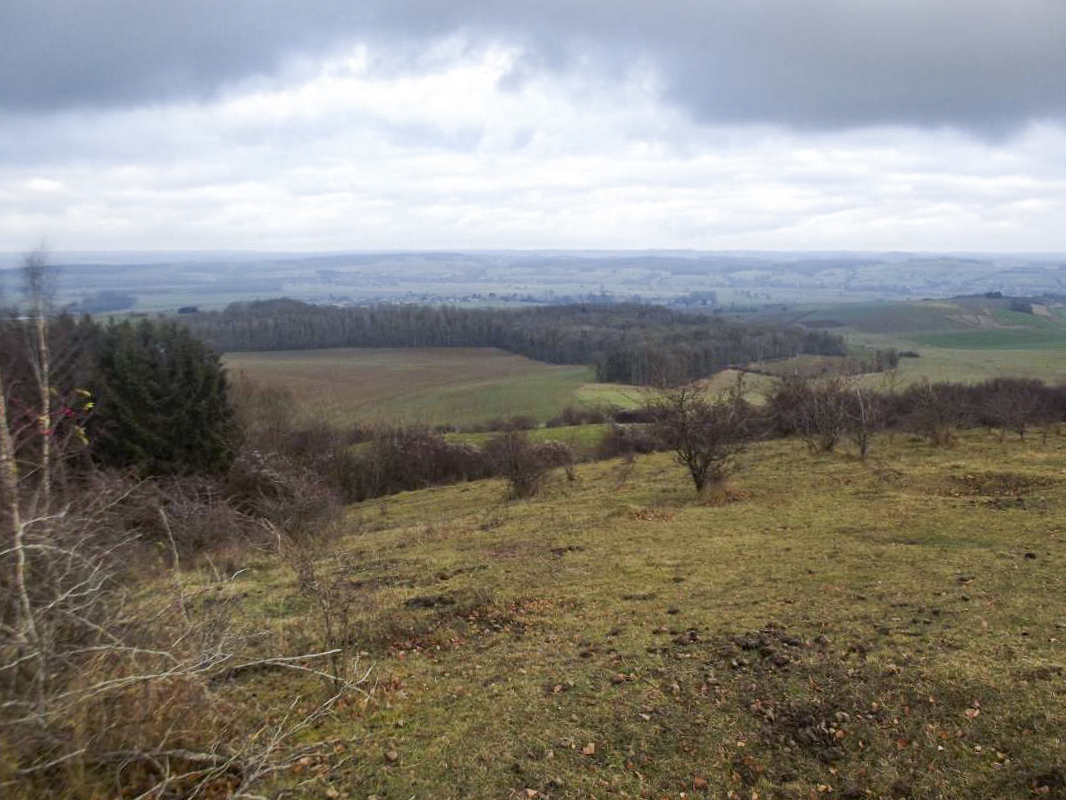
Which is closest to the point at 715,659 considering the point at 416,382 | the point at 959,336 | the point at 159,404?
the point at 159,404

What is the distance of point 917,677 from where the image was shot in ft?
22.8

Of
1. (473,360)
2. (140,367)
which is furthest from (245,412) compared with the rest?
(473,360)

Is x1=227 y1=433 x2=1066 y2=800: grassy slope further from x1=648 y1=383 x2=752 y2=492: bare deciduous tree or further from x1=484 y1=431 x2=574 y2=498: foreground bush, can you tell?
x1=484 y1=431 x2=574 y2=498: foreground bush

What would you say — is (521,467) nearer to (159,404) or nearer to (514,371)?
(159,404)

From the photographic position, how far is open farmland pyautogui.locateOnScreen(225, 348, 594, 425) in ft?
170

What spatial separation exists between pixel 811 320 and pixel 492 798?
120985 mm

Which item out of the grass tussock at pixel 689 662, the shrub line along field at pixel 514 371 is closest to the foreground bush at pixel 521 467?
the grass tussock at pixel 689 662

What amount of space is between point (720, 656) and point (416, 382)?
59741 millimetres

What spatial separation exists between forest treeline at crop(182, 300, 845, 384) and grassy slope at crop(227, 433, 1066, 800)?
169 feet

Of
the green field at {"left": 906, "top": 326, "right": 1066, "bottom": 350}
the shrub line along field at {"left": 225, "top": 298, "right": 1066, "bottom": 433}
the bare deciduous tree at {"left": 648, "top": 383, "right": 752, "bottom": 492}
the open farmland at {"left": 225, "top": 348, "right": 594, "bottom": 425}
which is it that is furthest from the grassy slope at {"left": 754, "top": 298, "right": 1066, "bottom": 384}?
the bare deciduous tree at {"left": 648, "top": 383, "right": 752, "bottom": 492}

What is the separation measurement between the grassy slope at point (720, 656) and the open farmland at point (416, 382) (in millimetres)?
32458

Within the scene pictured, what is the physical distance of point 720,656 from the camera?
312 inches

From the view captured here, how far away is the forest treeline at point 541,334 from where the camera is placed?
70.5m

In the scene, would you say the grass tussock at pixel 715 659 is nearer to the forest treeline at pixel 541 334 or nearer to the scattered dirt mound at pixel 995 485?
the scattered dirt mound at pixel 995 485
